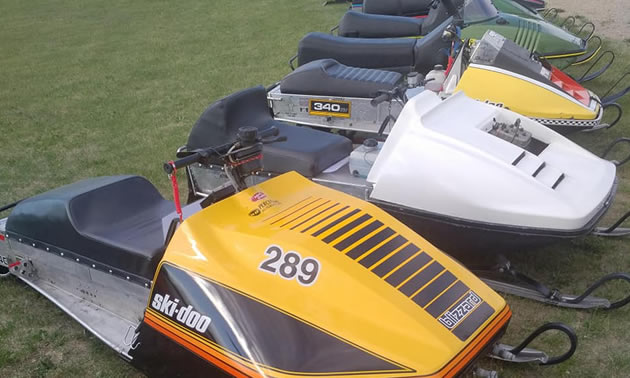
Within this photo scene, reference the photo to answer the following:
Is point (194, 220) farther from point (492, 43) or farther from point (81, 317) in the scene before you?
point (492, 43)

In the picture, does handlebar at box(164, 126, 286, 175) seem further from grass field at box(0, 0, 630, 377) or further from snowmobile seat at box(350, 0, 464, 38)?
snowmobile seat at box(350, 0, 464, 38)

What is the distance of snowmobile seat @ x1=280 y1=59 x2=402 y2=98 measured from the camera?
4.29 m

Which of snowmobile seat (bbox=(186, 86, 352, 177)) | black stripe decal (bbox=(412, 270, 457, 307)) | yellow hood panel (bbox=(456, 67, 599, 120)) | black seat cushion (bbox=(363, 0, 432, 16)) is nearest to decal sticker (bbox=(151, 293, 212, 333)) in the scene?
black stripe decal (bbox=(412, 270, 457, 307))

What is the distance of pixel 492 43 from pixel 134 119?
3817mm

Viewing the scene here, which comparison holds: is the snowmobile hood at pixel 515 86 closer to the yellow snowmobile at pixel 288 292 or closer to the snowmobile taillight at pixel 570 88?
the snowmobile taillight at pixel 570 88

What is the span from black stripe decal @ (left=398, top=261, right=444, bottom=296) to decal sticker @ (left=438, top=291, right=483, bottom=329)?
0.42 feet

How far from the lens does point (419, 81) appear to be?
14.7 ft

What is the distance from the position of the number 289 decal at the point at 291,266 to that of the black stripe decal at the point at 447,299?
396mm

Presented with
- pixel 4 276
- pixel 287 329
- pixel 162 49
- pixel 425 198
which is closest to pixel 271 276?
pixel 287 329

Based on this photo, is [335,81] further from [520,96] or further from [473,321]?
[473,321]

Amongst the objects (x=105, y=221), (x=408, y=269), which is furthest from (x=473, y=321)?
(x=105, y=221)

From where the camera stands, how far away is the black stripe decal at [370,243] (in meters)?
2.01

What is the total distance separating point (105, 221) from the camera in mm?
2678

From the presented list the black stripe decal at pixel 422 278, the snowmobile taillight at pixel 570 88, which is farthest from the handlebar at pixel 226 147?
the snowmobile taillight at pixel 570 88
